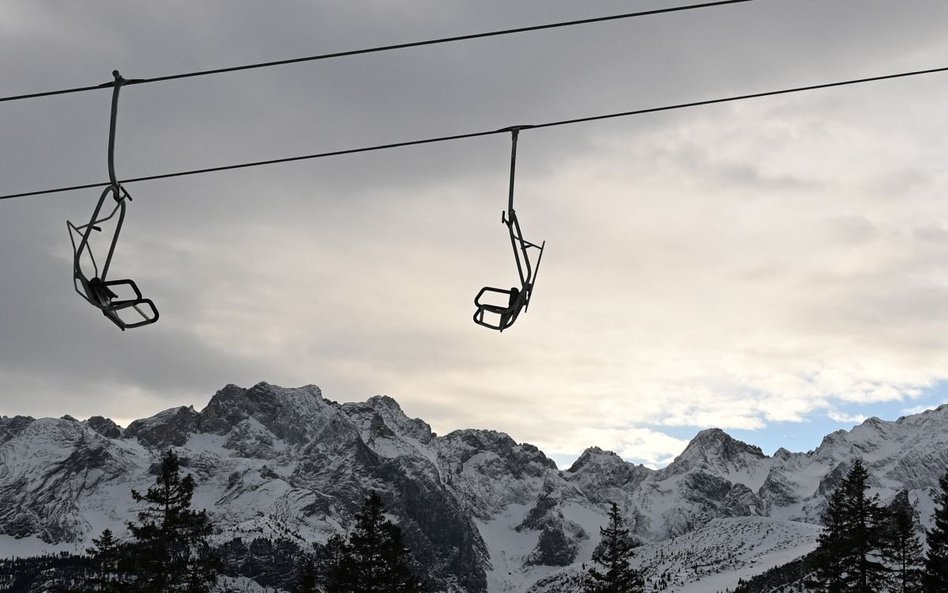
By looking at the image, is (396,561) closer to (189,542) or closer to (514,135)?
(189,542)

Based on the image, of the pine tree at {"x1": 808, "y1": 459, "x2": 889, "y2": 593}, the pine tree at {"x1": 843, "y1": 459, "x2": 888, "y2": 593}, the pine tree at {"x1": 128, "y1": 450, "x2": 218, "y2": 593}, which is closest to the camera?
the pine tree at {"x1": 128, "y1": 450, "x2": 218, "y2": 593}

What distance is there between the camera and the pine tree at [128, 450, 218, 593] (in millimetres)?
38812

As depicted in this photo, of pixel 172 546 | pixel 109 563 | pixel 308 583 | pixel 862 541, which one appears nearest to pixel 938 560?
pixel 862 541

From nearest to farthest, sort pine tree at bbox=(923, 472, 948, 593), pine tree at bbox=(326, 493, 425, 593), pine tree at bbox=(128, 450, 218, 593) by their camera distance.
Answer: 1. pine tree at bbox=(128, 450, 218, 593)
2. pine tree at bbox=(326, 493, 425, 593)
3. pine tree at bbox=(923, 472, 948, 593)

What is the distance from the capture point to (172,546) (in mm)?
40688

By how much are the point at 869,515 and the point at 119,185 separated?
43.9m

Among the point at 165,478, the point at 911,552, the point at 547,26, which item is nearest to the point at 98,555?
the point at 165,478

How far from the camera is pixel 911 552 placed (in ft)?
215

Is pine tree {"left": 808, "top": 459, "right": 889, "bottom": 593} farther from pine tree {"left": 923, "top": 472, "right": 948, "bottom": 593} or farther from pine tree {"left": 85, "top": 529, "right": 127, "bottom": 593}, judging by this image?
pine tree {"left": 85, "top": 529, "right": 127, "bottom": 593}

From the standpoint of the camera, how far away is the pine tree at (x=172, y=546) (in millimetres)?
38812

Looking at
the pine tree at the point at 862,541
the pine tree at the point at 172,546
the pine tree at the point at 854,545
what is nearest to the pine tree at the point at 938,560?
the pine tree at the point at 854,545

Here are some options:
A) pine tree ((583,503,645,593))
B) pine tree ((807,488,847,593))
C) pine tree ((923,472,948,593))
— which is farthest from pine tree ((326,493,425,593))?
pine tree ((923,472,948,593))

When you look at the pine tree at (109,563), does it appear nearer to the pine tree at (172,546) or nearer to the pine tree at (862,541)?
the pine tree at (172,546)

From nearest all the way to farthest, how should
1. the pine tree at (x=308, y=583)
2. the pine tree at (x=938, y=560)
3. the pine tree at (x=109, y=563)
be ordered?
1. the pine tree at (x=109, y=563)
2. the pine tree at (x=938, y=560)
3. the pine tree at (x=308, y=583)
